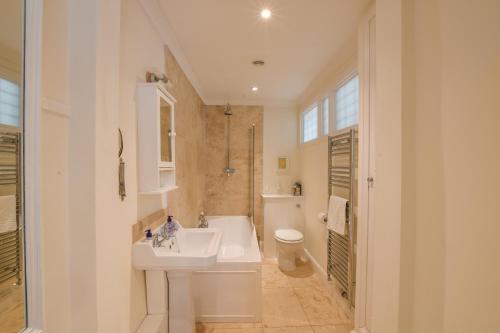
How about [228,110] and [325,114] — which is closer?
[325,114]

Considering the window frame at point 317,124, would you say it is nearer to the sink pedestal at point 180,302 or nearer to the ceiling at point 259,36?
the ceiling at point 259,36

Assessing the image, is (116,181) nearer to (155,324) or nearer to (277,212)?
(155,324)

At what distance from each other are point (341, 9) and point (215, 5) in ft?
3.11

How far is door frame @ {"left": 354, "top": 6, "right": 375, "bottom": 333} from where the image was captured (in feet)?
4.54

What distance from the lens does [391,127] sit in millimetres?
936

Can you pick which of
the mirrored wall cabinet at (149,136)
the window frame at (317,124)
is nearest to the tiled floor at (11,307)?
the mirrored wall cabinet at (149,136)

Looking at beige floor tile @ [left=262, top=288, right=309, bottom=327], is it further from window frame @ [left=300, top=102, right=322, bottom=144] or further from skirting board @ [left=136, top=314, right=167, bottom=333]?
window frame @ [left=300, top=102, right=322, bottom=144]

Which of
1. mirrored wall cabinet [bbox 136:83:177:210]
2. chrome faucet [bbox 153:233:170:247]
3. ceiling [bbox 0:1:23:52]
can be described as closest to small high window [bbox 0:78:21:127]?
ceiling [bbox 0:1:23:52]

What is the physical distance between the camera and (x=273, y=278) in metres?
2.60

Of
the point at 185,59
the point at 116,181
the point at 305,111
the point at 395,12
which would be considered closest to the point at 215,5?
the point at 185,59

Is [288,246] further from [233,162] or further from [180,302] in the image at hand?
[233,162]

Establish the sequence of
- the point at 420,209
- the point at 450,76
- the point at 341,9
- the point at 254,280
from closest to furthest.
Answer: the point at 450,76 → the point at 420,209 → the point at 341,9 → the point at 254,280

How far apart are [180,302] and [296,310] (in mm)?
1279

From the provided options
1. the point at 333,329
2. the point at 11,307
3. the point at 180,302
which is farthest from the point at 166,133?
the point at 333,329
